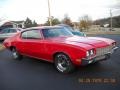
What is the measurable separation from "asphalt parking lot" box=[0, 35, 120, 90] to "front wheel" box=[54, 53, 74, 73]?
0.16 metres

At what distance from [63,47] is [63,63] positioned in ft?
1.86

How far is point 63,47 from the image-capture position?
588 cm

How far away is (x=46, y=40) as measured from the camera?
21.7 ft

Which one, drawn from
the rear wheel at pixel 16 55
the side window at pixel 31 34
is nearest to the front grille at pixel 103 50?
the side window at pixel 31 34

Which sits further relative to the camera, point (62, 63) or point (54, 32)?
point (54, 32)

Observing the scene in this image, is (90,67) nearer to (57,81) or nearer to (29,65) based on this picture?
(57,81)

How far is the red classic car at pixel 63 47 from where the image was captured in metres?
5.55

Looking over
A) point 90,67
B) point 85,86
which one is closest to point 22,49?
point 90,67

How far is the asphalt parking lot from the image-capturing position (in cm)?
504

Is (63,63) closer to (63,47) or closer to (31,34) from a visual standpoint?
(63,47)

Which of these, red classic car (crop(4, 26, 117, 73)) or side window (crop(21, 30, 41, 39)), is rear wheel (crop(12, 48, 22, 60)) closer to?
red classic car (crop(4, 26, 117, 73))
